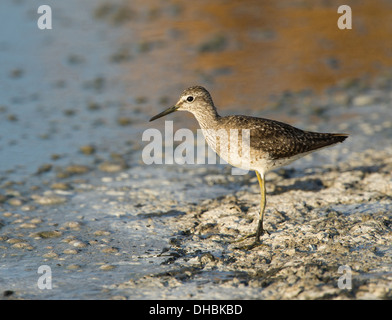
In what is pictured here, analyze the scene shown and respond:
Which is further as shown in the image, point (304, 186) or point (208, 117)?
point (304, 186)

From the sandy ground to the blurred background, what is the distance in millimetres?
62

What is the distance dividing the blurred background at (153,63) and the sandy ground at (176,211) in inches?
2.4

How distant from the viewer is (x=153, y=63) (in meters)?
12.6

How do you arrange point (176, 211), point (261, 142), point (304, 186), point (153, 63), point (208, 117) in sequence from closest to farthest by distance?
point (261, 142) → point (208, 117) → point (176, 211) → point (304, 186) → point (153, 63)

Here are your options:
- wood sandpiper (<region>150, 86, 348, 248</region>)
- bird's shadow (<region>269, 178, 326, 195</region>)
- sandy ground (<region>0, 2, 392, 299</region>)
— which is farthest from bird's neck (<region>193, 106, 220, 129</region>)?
bird's shadow (<region>269, 178, 326, 195</region>)

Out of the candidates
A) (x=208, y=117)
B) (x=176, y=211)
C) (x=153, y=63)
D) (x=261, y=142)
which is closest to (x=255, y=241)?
(x=261, y=142)

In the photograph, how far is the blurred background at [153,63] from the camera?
389 inches

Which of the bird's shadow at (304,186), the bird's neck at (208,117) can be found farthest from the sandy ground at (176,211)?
the bird's neck at (208,117)

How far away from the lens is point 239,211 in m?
6.89

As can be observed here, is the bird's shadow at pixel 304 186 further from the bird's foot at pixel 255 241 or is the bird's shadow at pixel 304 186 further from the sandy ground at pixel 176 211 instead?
the bird's foot at pixel 255 241

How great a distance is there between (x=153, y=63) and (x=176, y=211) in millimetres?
6169

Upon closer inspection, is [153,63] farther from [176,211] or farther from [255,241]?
[255,241]
